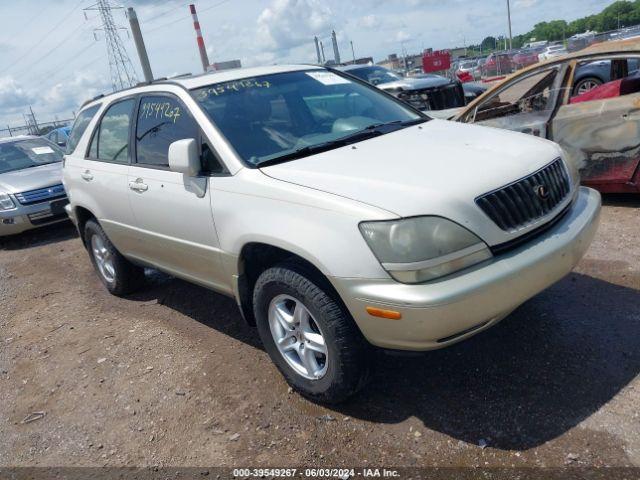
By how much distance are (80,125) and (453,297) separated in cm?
447

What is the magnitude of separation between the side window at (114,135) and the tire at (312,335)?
1900mm

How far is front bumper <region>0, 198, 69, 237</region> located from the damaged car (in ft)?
20.8

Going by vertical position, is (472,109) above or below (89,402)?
above

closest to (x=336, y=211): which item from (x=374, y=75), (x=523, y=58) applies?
(x=374, y=75)

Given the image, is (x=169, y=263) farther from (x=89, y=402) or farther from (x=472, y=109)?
(x=472, y=109)

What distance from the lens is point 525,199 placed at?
2.71 metres

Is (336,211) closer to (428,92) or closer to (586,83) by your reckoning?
(586,83)

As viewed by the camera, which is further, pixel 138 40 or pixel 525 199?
pixel 138 40

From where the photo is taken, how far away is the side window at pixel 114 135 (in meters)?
4.22

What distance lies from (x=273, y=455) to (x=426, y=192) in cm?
150

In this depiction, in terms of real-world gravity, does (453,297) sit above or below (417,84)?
below

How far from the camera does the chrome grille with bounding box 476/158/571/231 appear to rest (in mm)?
2582

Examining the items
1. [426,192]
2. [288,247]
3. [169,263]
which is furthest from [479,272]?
[169,263]

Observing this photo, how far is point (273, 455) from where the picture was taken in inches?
107
